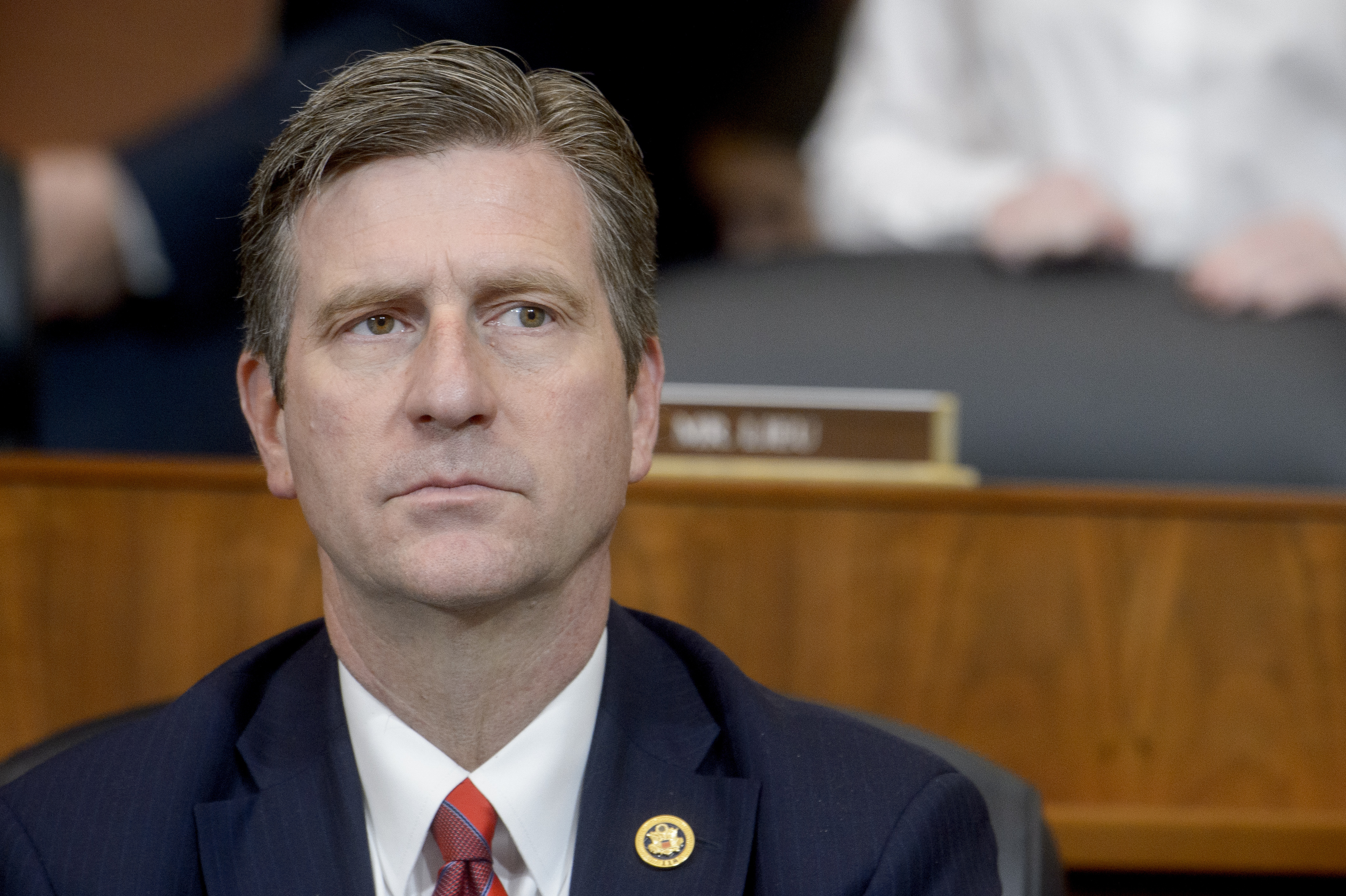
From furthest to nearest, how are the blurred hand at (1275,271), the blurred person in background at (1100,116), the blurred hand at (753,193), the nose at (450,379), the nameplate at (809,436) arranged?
the blurred hand at (753,193) → the blurred person in background at (1100,116) → the blurred hand at (1275,271) → the nameplate at (809,436) → the nose at (450,379)

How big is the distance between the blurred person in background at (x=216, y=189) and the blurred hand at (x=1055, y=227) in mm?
454

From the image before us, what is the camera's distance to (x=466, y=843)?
1.16 m

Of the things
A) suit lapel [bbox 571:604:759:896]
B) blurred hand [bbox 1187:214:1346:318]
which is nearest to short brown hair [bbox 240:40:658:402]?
suit lapel [bbox 571:604:759:896]

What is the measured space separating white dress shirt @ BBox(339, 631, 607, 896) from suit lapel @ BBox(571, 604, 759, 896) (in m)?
0.03

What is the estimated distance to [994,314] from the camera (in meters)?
2.66

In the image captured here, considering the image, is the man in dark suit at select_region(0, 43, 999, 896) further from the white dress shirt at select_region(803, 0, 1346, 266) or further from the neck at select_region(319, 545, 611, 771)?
the white dress shirt at select_region(803, 0, 1346, 266)

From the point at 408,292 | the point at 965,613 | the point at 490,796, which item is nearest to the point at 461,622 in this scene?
the point at 490,796

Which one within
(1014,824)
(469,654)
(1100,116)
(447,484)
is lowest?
(1014,824)

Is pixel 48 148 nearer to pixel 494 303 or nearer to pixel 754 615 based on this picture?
pixel 754 615

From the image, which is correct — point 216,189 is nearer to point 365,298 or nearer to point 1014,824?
point 365,298

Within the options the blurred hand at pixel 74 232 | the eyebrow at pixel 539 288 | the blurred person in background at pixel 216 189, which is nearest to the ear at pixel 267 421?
the eyebrow at pixel 539 288

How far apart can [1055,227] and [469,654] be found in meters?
2.15

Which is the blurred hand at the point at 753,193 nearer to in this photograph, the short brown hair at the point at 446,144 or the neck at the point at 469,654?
the short brown hair at the point at 446,144

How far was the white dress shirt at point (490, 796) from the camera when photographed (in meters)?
1.19
